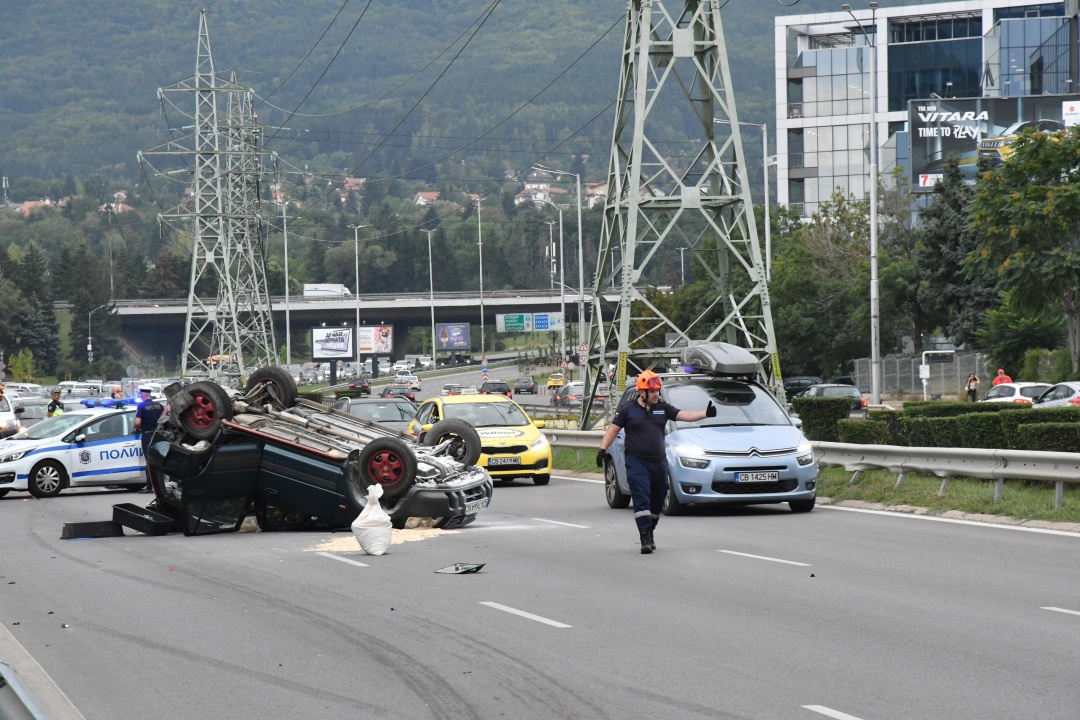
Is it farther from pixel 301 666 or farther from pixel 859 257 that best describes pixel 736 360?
pixel 859 257

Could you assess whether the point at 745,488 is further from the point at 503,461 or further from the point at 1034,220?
the point at 1034,220

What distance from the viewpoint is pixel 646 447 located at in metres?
14.2

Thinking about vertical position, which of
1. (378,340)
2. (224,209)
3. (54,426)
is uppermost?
(224,209)

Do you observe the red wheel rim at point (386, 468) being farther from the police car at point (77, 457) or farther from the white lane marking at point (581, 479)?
the police car at point (77, 457)

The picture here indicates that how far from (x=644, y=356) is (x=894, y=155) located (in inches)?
3077

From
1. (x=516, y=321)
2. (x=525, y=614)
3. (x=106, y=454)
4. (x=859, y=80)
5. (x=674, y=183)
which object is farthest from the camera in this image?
(x=516, y=321)

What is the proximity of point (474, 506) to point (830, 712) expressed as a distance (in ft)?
33.3

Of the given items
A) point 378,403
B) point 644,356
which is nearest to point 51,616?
point 378,403

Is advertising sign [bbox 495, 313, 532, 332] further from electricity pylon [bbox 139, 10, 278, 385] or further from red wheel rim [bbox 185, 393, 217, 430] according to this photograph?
red wheel rim [bbox 185, 393, 217, 430]

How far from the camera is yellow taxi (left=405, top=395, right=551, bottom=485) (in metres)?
24.9

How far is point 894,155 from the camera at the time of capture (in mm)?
102438

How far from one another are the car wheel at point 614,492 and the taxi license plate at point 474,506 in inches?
116

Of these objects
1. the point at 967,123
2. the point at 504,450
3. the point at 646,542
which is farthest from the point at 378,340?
the point at 646,542

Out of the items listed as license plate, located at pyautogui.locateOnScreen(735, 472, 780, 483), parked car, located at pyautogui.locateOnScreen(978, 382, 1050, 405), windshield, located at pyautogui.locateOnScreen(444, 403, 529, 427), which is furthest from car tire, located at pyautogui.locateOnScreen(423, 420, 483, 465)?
parked car, located at pyautogui.locateOnScreen(978, 382, 1050, 405)
